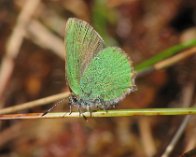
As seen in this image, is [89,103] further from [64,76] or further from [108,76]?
[64,76]

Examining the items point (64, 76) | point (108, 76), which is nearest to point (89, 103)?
point (108, 76)

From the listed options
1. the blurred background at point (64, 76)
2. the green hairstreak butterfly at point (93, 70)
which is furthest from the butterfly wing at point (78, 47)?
the blurred background at point (64, 76)

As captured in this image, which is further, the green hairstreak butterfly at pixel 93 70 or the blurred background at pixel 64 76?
the blurred background at pixel 64 76

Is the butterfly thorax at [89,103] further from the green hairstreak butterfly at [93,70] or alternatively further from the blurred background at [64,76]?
the blurred background at [64,76]

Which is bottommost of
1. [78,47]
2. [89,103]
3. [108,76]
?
[89,103]

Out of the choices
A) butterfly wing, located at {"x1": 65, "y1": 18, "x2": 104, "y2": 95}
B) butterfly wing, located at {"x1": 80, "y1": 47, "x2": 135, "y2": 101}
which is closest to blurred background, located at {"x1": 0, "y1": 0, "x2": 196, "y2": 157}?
butterfly wing, located at {"x1": 80, "y1": 47, "x2": 135, "y2": 101}

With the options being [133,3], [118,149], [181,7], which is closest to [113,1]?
[133,3]

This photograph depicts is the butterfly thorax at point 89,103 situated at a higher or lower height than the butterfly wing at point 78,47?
lower
